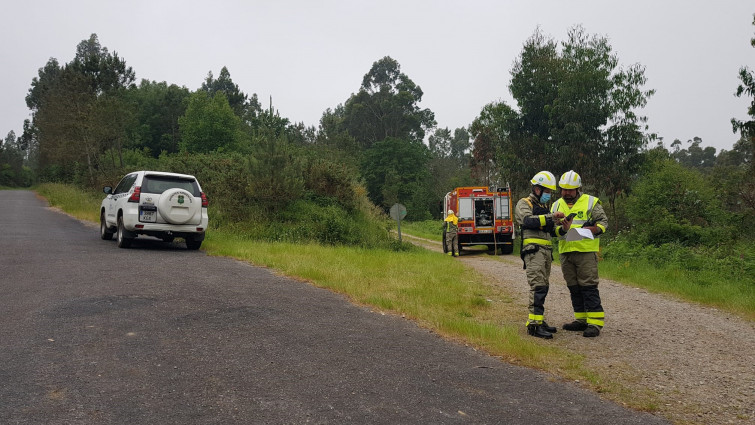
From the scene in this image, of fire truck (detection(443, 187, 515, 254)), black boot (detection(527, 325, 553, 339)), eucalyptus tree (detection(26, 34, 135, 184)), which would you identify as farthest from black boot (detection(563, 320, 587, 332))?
eucalyptus tree (detection(26, 34, 135, 184))

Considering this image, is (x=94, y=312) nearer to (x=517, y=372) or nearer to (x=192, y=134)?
(x=517, y=372)

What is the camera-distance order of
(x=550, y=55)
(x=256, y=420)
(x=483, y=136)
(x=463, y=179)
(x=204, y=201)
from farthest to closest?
(x=463, y=179) < (x=483, y=136) < (x=550, y=55) < (x=204, y=201) < (x=256, y=420)

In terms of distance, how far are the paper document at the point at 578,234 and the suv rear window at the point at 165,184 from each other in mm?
9600

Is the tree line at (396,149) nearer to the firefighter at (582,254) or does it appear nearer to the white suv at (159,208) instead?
the white suv at (159,208)

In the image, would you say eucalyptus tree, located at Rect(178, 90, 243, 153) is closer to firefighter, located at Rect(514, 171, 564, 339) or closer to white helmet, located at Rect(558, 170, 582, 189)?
firefighter, located at Rect(514, 171, 564, 339)

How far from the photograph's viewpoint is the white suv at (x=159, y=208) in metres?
13.1

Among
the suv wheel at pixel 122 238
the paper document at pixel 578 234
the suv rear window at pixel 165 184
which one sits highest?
the suv rear window at pixel 165 184

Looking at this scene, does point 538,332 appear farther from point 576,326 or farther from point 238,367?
point 238,367

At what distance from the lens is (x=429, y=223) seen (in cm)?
5669

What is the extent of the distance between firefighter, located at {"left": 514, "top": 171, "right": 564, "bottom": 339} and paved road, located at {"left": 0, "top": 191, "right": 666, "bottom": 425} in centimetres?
140

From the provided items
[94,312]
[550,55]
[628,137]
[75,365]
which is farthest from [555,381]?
[550,55]

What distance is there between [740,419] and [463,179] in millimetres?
69954

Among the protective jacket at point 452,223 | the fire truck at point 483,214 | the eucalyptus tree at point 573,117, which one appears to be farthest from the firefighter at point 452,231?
the eucalyptus tree at point 573,117

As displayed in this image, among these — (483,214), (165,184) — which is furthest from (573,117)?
(165,184)
